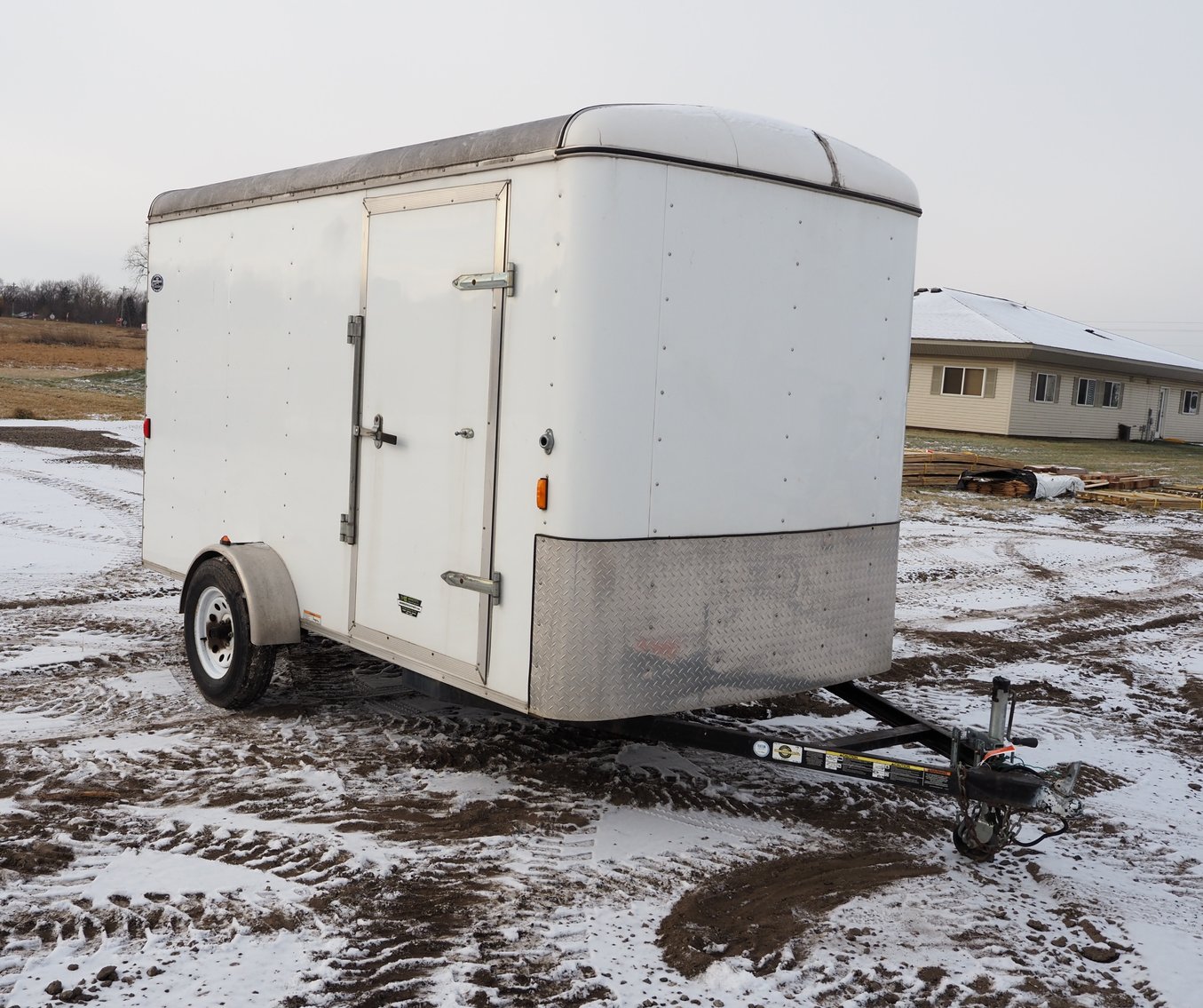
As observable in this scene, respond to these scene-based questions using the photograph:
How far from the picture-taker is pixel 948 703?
24.5ft

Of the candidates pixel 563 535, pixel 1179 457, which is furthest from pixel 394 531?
pixel 1179 457

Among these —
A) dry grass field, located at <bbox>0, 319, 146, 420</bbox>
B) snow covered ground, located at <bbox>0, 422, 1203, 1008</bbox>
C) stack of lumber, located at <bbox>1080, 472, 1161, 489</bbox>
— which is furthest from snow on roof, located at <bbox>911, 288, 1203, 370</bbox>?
snow covered ground, located at <bbox>0, 422, 1203, 1008</bbox>

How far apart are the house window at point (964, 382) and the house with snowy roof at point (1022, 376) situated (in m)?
0.03

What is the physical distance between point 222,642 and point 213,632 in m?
0.08

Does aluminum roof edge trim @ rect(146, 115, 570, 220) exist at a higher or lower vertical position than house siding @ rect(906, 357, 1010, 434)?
higher

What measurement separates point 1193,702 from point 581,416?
5311 mm

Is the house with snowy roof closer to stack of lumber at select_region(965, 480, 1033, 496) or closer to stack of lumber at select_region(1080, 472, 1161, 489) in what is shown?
stack of lumber at select_region(1080, 472, 1161, 489)

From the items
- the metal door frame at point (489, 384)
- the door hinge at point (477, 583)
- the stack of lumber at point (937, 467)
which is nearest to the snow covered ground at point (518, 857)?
the metal door frame at point (489, 384)

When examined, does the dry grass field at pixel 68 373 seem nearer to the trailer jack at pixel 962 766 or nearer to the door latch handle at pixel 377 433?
the door latch handle at pixel 377 433

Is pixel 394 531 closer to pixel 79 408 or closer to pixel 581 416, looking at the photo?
pixel 581 416

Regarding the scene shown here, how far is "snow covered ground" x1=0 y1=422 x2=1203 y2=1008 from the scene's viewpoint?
3820 mm

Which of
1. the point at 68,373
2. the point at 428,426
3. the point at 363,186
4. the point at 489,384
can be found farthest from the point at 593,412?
the point at 68,373

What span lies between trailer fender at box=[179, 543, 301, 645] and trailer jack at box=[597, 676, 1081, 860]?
6.59 ft

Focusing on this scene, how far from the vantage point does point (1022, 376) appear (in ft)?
109
